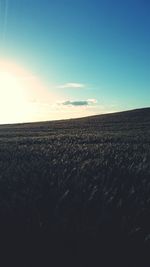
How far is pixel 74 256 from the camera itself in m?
5.50

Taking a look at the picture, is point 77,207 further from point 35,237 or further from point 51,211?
point 35,237

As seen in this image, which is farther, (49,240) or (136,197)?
(136,197)

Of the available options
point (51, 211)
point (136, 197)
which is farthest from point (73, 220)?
point (136, 197)

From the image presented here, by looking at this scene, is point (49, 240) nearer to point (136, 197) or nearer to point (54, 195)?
point (54, 195)

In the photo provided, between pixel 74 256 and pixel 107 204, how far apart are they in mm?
1347

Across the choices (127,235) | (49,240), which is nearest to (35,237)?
(49,240)

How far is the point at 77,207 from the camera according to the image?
664cm

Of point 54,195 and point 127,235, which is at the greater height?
point 54,195

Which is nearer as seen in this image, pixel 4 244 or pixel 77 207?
pixel 4 244

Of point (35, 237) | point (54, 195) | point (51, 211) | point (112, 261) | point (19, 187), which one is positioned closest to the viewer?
point (112, 261)

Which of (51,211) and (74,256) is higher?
(51,211)

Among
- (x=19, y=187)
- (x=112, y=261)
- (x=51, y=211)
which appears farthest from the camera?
(x=19, y=187)

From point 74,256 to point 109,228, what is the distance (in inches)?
35.0

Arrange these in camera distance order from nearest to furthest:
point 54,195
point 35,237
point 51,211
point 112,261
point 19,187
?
point 112,261
point 35,237
point 51,211
point 54,195
point 19,187
